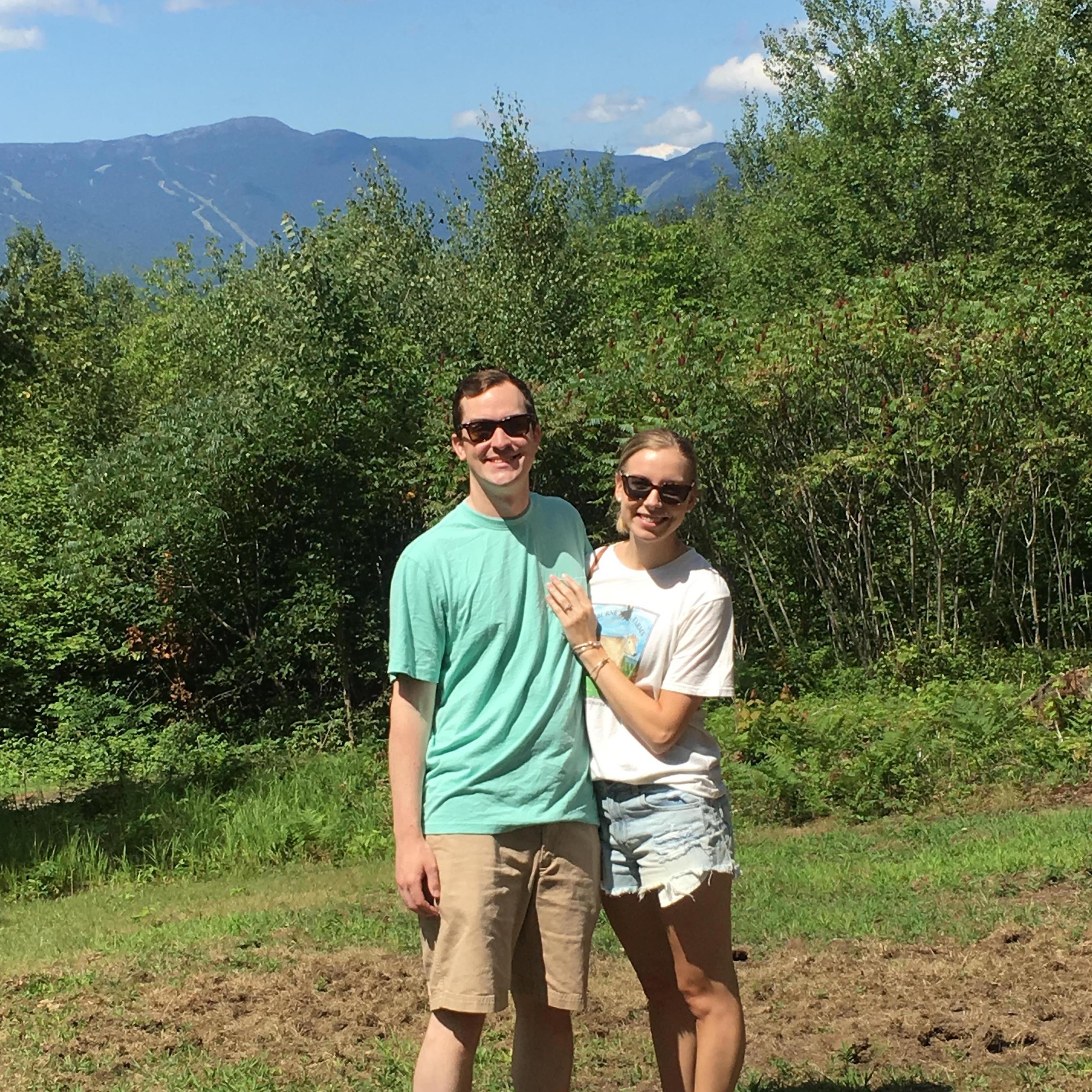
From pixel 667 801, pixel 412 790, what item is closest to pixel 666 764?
pixel 667 801

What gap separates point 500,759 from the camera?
3.03 metres

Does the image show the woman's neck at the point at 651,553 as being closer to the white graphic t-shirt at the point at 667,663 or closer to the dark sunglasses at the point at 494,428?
the white graphic t-shirt at the point at 667,663

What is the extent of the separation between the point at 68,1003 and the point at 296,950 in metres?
1.02

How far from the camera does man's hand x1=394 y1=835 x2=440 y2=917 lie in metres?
3.06

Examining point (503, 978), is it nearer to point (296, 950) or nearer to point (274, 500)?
point (296, 950)

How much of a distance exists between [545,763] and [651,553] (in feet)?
1.95

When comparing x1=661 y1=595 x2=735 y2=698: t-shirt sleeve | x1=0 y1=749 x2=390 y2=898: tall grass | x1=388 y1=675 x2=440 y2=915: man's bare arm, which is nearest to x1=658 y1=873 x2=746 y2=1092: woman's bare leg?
x1=661 y1=595 x2=735 y2=698: t-shirt sleeve

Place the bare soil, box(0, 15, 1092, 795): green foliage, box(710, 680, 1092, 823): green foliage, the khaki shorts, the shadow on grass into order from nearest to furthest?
the khaki shorts → the shadow on grass → the bare soil → box(710, 680, 1092, 823): green foliage → box(0, 15, 1092, 795): green foliage

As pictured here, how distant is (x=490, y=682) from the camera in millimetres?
3082

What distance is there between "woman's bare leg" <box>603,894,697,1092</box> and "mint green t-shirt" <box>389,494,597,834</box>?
0.31 meters

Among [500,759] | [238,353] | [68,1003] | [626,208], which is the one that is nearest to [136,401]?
[238,353]

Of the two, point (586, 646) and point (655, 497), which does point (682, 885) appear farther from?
point (655, 497)

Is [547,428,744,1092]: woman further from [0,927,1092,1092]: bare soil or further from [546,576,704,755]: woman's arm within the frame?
[0,927,1092,1092]: bare soil

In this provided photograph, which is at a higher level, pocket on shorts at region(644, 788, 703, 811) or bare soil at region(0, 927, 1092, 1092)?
pocket on shorts at region(644, 788, 703, 811)
